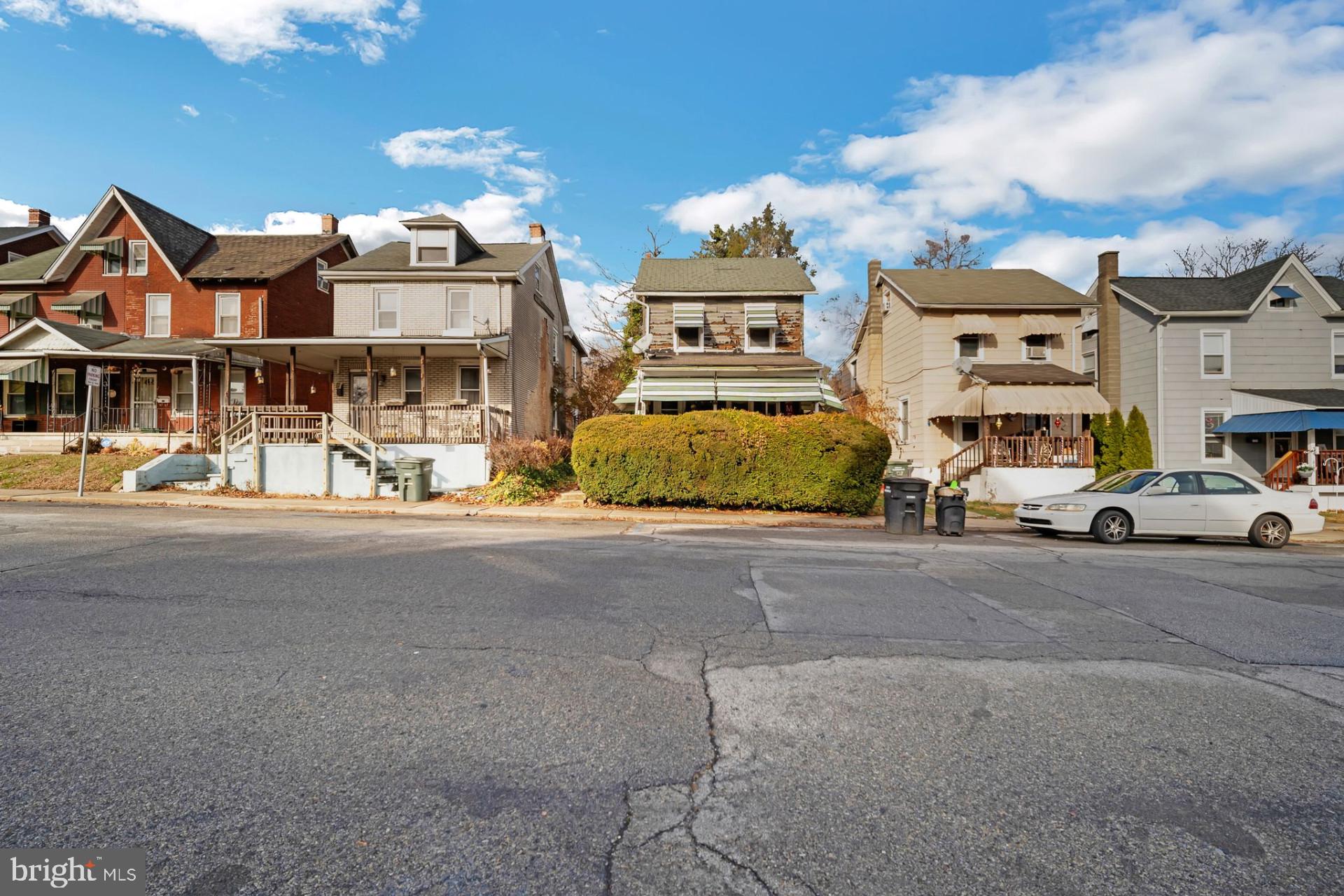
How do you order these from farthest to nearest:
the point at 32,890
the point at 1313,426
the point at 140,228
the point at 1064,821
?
the point at 140,228, the point at 1313,426, the point at 1064,821, the point at 32,890

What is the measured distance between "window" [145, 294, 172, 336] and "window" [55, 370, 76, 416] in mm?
2983

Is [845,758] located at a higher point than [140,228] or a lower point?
lower

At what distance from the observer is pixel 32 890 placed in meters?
2.31

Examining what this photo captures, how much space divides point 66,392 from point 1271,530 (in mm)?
37441

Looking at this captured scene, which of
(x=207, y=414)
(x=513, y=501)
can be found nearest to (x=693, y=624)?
(x=513, y=501)

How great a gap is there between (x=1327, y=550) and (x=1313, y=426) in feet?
32.2

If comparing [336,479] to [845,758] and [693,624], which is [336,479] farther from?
[845,758]

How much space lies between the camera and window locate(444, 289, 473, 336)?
23.7 m

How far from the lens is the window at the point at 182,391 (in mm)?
24891

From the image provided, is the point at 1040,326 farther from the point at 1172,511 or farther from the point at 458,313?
the point at 458,313

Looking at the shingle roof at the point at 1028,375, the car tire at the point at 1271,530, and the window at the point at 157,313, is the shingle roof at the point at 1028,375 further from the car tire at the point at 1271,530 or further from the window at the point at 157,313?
the window at the point at 157,313

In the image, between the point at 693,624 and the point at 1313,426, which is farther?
the point at 1313,426

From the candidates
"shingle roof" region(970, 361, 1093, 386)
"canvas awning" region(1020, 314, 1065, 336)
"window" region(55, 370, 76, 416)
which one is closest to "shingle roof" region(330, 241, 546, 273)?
"window" region(55, 370, 76, 416)

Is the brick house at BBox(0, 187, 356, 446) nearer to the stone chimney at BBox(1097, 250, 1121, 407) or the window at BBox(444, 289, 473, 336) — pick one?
the window at BBox(444, 289, 473, 336)
